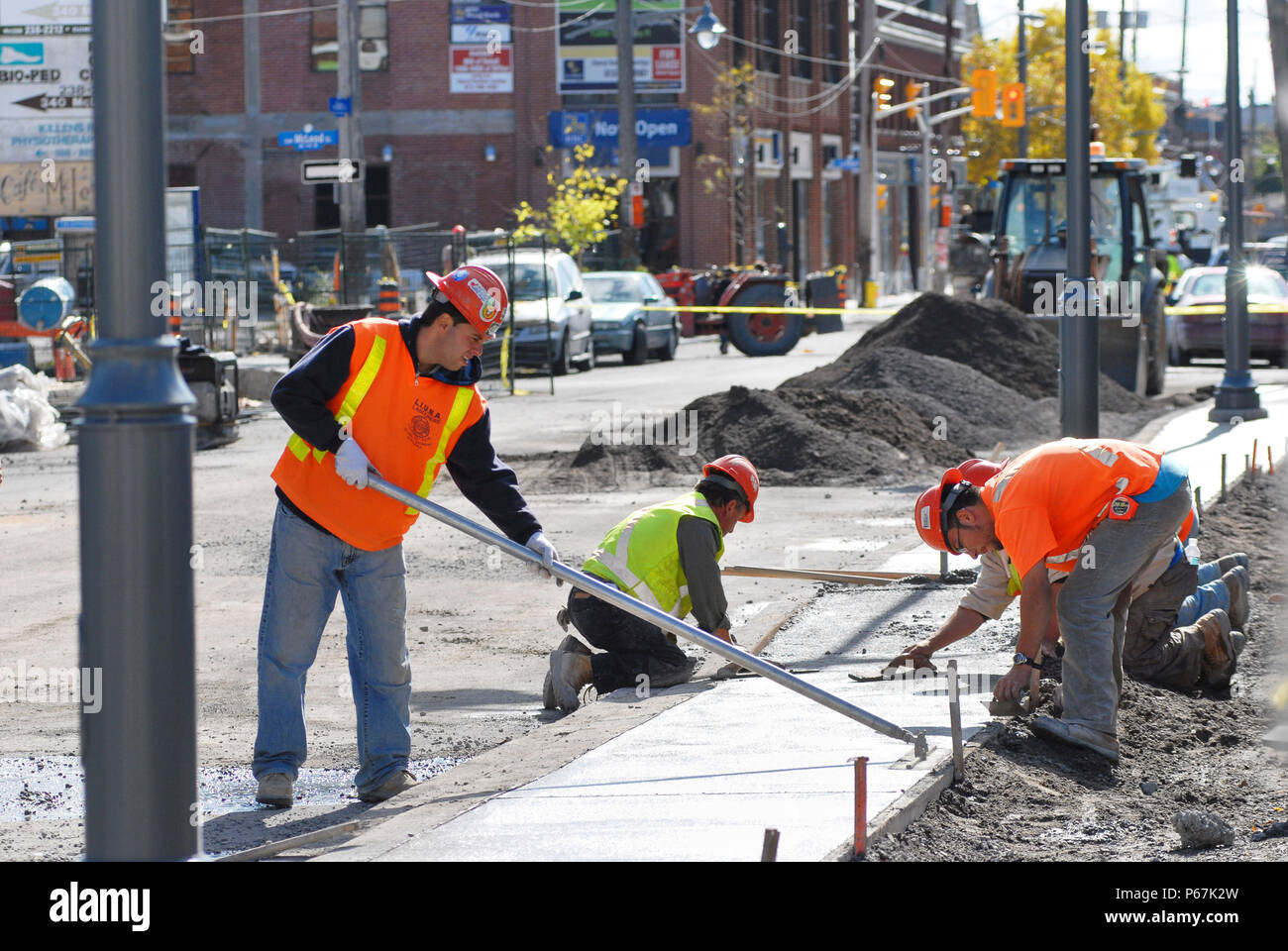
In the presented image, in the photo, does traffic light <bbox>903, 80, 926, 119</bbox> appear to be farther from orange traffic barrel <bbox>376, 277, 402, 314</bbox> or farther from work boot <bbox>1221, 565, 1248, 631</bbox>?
work boot <bbox>1221, 565, 1248, 631</bbox>

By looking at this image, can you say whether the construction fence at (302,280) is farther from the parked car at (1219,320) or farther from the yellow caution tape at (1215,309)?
the parked car at (1219,320)

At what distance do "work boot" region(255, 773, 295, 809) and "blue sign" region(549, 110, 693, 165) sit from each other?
39.3m

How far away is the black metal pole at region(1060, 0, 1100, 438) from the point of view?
411 inches

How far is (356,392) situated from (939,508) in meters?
2.24

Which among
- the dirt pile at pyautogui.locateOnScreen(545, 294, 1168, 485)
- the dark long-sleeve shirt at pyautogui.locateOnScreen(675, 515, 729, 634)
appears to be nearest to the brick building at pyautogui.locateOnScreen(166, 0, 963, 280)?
the dirt pile at pyautogui.locateOnScreen(545, 294, 1168, 485)

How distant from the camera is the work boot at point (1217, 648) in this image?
7.86m

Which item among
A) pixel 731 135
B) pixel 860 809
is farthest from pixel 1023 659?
pixel 731 135

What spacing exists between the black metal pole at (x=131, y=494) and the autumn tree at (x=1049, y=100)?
61.1 m

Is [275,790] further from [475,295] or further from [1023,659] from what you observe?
[1023,659]

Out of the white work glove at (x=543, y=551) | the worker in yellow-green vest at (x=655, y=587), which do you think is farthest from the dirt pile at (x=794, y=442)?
the white work glove at (x=543, y=551)

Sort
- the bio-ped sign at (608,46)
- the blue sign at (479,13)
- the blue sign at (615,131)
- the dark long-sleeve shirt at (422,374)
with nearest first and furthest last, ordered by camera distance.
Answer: the dark long-sleeve shirt at (422,374)
the blue sign at (615,131)
the blue sign at (479,13)
the bio-ped sign at (608,46)

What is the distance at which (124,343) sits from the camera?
3.62 meters

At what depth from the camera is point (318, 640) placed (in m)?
6.46
